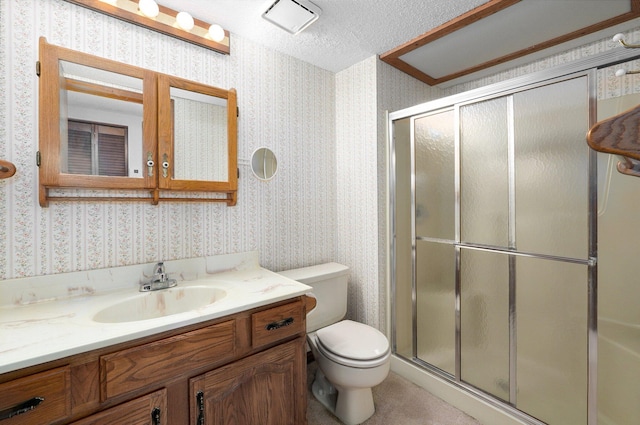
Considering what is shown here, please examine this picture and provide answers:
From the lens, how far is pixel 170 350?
0.98m

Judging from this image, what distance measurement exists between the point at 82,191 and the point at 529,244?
7.30 ft

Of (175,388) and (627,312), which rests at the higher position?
(627,312)


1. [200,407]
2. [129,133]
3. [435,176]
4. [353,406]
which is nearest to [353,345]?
[353,406]

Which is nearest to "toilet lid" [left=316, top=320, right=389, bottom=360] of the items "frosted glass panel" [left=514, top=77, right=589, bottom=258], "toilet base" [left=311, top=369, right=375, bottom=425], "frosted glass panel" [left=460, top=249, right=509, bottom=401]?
"toilet base" [left=311, top=369, right=375, bottom=425]

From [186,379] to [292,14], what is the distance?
183cm

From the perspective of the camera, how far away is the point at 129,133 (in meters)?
1.35

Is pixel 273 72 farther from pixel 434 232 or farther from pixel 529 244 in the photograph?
pixel 529 244

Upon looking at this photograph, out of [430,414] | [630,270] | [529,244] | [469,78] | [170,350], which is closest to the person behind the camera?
[170,350]

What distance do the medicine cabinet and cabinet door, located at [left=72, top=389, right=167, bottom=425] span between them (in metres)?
0.89

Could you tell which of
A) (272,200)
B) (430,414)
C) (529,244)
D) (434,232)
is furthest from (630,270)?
(272,200)

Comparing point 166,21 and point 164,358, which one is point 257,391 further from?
point 166,21

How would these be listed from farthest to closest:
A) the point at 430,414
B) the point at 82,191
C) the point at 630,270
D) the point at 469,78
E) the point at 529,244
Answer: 1. the point at 469,78
2. the point at 430,414
3. the point at 529,244
4. the point at 82,191
5. the point at 630,270

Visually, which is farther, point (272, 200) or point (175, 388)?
point (272, 200)

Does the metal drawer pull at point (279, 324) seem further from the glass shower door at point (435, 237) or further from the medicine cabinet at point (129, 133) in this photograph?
the glass shower door at point (435, 237)
